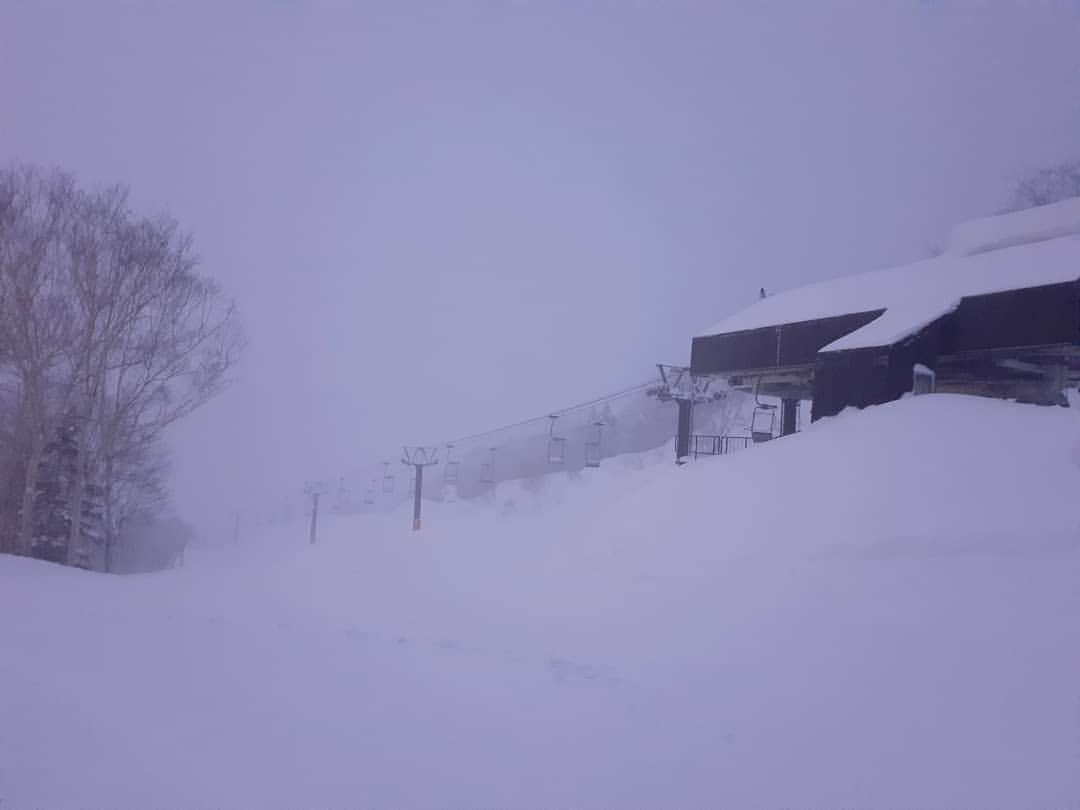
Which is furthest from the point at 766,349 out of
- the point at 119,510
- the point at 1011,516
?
the point at 119,510

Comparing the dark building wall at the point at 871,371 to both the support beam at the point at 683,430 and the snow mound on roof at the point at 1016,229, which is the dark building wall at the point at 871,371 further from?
the support beam at the point at 683,430

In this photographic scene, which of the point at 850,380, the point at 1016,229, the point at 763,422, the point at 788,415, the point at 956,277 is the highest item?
the point at 1016,229

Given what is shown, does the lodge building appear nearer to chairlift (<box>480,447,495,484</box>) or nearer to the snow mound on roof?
the snow mound on roof

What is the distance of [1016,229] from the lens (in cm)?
1722

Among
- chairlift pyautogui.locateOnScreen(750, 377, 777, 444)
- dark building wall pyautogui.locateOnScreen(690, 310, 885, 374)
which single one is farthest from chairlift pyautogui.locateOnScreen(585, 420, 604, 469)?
chairlift pyautogui.locateOnScreen(750, 377, 777, 444)

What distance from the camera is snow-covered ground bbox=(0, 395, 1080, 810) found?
464cm

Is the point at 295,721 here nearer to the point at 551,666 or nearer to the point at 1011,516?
the point at 551,666

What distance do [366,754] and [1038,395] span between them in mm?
16871

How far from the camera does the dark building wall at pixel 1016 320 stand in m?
13.9

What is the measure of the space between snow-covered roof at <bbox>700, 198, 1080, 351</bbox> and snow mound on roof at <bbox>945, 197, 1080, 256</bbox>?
2 centimetres

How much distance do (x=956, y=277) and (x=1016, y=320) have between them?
265 centimetres

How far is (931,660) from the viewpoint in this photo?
19.4 ft

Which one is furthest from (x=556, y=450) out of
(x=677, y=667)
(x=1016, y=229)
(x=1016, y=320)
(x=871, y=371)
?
(x=677, y=667)

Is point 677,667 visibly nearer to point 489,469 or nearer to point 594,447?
point 594,447
